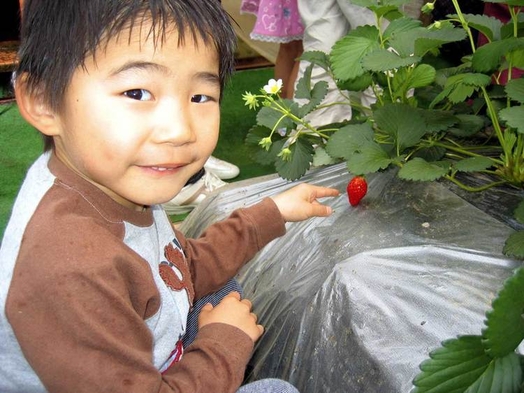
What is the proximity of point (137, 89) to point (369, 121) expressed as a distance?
59cm

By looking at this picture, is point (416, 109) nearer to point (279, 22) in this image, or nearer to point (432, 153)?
point (432, 153)

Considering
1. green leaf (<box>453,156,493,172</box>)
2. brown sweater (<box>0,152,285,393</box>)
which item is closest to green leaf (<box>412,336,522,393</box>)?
brown sweater (<box>0,152,285,393</box>)

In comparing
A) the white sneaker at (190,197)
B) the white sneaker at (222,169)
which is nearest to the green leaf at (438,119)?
the white sneaker at (190,197)

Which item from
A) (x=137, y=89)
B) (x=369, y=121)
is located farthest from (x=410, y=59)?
(x=137, y=89)

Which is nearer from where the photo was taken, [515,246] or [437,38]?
[515,246]

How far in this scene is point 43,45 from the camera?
0.84 metres

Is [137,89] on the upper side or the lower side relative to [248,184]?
upper

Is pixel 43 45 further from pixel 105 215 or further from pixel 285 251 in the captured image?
pixel 285 251

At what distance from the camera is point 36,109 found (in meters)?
0.86

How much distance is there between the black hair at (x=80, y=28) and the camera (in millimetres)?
792

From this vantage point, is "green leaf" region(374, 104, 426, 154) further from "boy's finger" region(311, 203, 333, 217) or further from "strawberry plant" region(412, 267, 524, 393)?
"strawberry plant" region(412, 267, 524, 393)

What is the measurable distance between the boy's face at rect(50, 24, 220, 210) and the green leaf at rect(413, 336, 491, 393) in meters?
0.38

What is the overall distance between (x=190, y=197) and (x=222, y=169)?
0.26 m

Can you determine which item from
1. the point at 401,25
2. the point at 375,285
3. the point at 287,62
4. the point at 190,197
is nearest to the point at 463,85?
the point at 401,25
